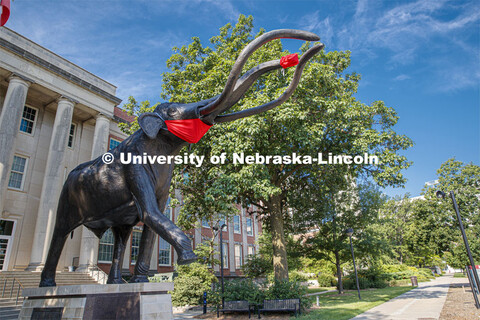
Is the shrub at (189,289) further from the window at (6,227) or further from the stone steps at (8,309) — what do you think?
the window at (6,227)

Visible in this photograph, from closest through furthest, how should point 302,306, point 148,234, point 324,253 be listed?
point 148,234
point 302,306
point 324,253

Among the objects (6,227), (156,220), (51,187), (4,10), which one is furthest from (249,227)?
(156,220)

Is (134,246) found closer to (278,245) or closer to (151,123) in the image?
(278,245)

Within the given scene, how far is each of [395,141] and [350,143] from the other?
235cm

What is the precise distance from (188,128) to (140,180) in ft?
3.31

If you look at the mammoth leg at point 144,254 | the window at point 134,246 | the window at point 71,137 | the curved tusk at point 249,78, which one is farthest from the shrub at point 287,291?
the window at point 71,137

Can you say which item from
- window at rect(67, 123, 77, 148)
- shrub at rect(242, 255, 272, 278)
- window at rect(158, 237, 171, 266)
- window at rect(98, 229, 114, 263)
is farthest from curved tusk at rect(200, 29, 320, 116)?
shrub at rect(242, 255, 272, 278)

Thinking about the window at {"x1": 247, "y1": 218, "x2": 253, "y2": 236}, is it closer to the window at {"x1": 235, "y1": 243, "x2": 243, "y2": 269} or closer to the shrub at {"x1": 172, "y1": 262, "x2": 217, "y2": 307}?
the window at {"x1": 235, "y1": 243, "x2": 243, "y2": 269}

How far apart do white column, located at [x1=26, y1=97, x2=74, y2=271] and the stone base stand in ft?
49.8

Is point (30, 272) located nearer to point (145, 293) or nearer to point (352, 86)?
point (145, 293)

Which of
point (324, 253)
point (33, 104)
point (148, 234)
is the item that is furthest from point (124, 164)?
point (324, 253)

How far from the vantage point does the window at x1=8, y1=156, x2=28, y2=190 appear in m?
19.1

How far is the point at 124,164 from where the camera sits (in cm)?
454

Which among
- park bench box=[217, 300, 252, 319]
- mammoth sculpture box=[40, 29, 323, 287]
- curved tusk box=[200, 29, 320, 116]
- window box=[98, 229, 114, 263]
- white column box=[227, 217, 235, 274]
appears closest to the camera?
curved tusk box=[200, 29, 320, 116]
